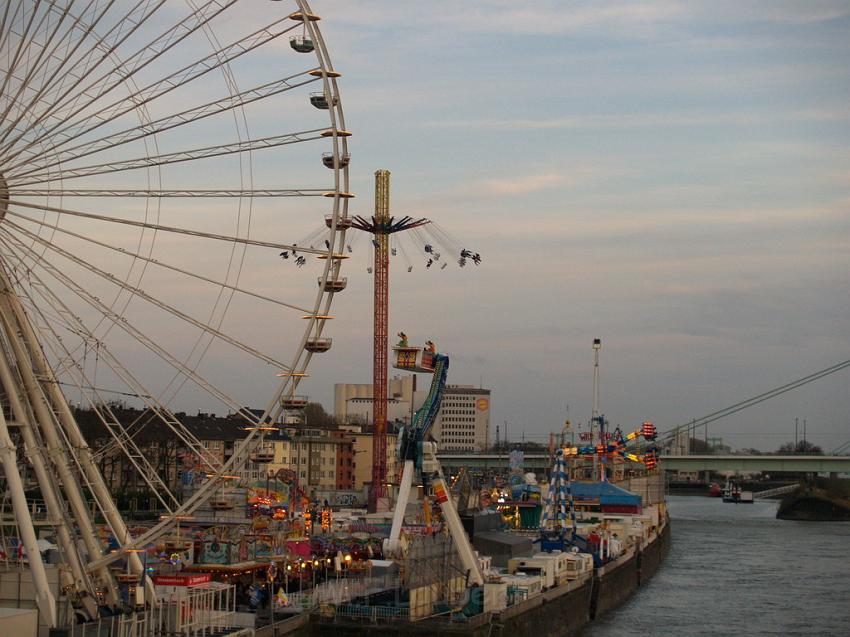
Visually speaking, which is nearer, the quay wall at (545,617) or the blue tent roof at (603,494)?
the quay wall at (545,617)

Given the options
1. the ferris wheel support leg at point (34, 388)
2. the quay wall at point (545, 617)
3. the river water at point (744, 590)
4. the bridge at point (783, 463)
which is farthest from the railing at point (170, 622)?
the bridge at point (783, 463)

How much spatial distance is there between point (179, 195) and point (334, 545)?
26.2 meters

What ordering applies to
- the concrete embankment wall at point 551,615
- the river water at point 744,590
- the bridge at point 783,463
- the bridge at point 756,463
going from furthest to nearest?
the bridge at point 756,463 → the bridge at point 783,463 → the river water at point 744,590 → the concrete embankment wall at point 551,615

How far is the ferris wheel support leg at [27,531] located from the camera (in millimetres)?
28875

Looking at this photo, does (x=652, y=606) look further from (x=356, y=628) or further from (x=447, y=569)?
(x=356, y=628)

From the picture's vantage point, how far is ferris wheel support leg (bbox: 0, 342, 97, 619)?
30.3m

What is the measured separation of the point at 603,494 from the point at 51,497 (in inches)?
2813

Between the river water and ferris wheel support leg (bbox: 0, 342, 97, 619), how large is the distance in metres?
24.7

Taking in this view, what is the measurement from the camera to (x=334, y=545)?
55094 mm

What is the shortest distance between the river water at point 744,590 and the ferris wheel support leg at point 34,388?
25837 mm

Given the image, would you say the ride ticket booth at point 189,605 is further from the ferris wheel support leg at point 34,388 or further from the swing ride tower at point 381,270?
the swing ride tower at point 381,270

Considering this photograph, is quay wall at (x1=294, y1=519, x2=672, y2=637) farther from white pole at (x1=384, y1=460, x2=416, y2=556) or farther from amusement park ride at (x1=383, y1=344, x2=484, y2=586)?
white pole at (x1=384, y1=460, x2=416, y2=556)

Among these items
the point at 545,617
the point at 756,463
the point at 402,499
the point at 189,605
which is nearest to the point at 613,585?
the point at 545,617

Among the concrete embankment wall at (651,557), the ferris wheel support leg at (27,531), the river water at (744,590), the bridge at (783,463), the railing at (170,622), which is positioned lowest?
the river water at (744,590)
